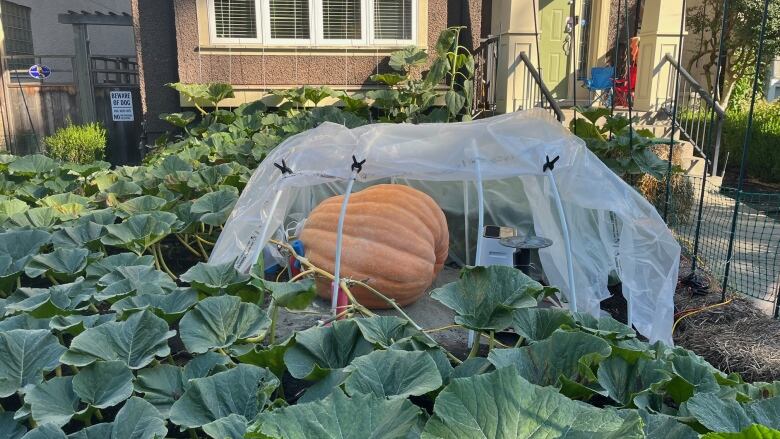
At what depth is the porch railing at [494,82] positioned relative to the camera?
7.82 meters

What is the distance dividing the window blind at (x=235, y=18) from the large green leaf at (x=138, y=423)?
25.0ft

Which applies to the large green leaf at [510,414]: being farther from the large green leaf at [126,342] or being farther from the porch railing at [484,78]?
the porch railing at [484,78]

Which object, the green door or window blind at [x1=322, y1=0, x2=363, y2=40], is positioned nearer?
window blind at [x1=322, y1=0, x2=363, y2=40]

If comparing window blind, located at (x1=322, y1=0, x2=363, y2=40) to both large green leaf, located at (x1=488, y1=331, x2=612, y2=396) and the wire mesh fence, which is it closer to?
the wire mesh fence

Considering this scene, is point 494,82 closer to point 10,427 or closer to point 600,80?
point 600,80

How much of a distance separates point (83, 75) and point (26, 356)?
31.1 feet

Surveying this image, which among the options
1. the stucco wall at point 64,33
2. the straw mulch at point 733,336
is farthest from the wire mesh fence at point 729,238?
the stucco wall at point 64,33

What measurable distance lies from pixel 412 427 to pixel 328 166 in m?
1.78

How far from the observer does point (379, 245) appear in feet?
10.9

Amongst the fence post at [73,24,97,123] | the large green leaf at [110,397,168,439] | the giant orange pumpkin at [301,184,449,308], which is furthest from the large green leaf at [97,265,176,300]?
the fence post at [73,24,97,123]

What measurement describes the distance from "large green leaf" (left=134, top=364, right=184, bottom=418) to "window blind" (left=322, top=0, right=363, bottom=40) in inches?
288

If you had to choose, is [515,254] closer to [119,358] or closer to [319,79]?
[119,358]

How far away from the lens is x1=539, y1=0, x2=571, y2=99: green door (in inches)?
371

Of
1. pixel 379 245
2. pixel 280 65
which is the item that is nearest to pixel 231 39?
pixel 280 65
